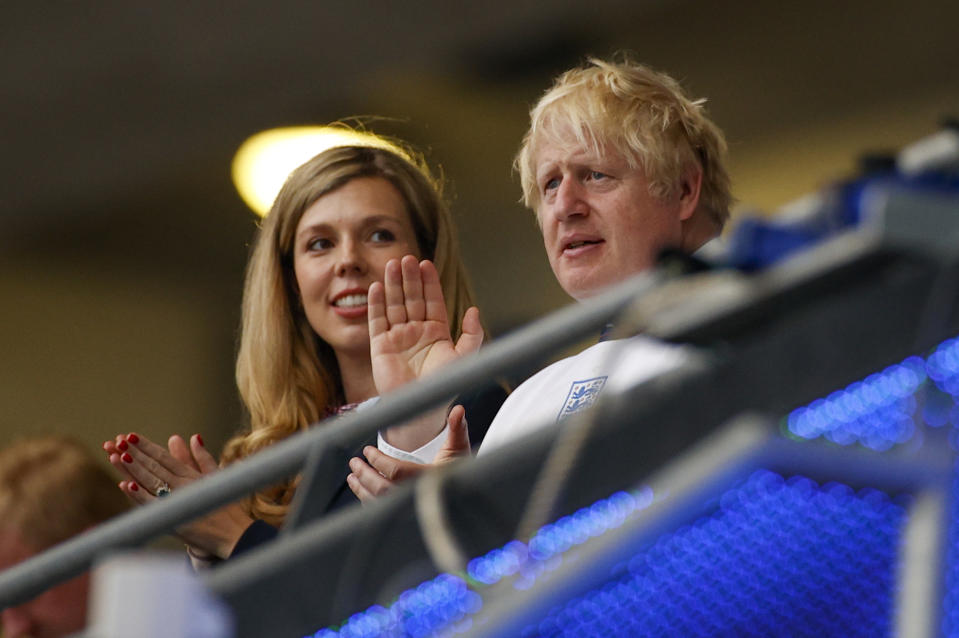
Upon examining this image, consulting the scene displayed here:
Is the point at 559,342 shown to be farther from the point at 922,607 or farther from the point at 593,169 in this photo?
the point at 593,169

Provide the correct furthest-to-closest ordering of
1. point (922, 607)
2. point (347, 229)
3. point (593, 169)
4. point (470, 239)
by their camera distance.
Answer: point (470, 239), point (347, 229), point (593, 169), point (922, 607)

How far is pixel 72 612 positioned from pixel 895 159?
118 cm

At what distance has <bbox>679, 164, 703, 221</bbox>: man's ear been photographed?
66.9 inches

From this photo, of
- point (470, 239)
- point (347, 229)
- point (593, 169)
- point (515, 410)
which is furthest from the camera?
point (470, 239)

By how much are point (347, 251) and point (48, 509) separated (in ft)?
1.66

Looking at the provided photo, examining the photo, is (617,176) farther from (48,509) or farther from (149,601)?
(149,601)

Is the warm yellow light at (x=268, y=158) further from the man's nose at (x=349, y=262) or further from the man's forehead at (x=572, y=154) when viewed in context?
the man's forehead at (x=572, y=154)

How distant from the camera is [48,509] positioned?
5.36 ft

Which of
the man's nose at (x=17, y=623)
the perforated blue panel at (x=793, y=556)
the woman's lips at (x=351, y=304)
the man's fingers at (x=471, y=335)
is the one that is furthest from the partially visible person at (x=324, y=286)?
the perforated blue panel at (x=793, y=556)

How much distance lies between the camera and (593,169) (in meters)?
1.67

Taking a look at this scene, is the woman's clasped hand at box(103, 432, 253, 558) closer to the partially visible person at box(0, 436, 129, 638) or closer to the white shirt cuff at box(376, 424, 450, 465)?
the partially visible person at box(0, 436, 129, 638)

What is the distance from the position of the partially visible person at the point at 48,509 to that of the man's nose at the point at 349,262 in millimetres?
395

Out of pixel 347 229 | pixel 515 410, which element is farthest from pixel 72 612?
pixel 347 229

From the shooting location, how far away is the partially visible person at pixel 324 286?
1.86m
